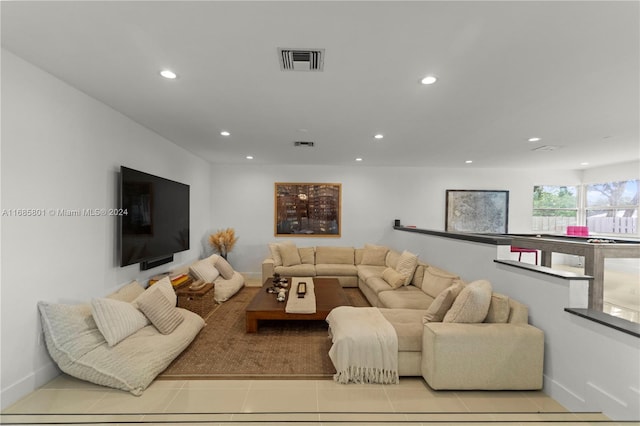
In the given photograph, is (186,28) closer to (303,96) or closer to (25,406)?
(303,96)

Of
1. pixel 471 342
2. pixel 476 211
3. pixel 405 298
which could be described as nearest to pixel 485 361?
pixel 471 342

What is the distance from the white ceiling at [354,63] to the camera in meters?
1.59

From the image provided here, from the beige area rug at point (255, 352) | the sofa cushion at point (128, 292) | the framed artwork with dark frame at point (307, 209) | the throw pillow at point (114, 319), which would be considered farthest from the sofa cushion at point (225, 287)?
the throw pillow at point (114, 319)

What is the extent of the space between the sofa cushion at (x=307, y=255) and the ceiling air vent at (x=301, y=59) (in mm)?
4284

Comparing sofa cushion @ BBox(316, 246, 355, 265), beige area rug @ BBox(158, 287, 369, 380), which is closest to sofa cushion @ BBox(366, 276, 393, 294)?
beige area rug @ BBox(158, 287, 369, 380)

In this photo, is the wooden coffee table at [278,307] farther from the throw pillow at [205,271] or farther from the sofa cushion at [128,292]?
the sofa cushion at [128,292]

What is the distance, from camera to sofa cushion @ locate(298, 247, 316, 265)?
5934mm

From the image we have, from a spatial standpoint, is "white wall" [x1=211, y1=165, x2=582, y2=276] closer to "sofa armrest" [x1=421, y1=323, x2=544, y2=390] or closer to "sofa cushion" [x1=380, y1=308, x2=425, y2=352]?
"sofa cushion" [x1=380, y1=308, x2=425, y2=352]

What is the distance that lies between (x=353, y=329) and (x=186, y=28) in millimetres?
2528

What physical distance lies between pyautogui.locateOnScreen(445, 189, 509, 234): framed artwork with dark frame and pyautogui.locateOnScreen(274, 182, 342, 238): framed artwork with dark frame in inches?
107

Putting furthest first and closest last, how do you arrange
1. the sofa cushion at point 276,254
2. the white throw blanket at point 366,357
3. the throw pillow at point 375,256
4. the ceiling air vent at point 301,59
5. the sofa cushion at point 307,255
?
the sofa cushion at point 307,255 < the throw pillow at point 375,256 < the sofa cushion at point 276,254 < the white throw blanket at point 366,357 < the ceiling air vent at point 301,59

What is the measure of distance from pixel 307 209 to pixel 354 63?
4.59 m

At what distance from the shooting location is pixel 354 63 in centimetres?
210

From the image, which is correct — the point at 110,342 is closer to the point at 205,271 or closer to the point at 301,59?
the point at 205,271
